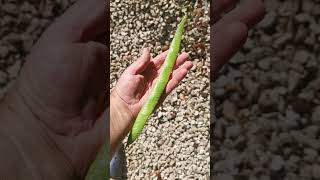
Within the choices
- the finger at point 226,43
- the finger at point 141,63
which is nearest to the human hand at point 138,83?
the finger at point 141,63

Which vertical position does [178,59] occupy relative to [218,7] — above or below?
below

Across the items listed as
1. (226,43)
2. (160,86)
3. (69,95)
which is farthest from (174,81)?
(69,95)

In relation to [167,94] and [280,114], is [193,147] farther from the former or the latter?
[280,114]

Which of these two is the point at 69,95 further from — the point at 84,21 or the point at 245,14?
the point at 245,14

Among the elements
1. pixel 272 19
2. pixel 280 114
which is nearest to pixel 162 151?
pixel 280 114

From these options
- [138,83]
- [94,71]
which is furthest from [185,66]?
[94,71]

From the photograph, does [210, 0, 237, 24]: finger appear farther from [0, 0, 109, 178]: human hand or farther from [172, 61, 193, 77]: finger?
[0, 0, 109, 178]: human hand

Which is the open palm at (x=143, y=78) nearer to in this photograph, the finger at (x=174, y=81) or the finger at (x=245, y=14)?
the finger at (x=174, y=81)

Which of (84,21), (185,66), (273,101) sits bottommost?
(273,101)
